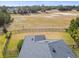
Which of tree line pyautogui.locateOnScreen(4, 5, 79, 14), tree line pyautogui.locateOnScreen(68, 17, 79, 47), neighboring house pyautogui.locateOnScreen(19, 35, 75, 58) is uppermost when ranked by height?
tree line pyautogui.locateOnScreen(4, 5, 79, 14)

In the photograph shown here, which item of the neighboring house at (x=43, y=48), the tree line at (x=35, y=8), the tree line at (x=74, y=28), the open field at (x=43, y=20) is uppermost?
the tree line at (x=35, y=8)

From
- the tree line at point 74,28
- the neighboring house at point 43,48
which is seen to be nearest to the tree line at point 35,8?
the tree line at point 74,28

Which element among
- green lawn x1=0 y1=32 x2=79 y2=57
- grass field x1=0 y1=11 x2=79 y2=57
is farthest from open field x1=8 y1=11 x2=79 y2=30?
green lawn x1=0 y1=32 x2=79 y2=57

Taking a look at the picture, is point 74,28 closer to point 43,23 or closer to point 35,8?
point 43,23

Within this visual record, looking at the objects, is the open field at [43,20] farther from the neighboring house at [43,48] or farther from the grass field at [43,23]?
the neighboring house at [43,48]

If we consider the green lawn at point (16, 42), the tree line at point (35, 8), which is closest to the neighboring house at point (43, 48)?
the green lawn at point (16, 42)

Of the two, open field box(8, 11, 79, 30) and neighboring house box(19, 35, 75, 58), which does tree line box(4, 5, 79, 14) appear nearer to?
open field box(8, 11, 79, 30)

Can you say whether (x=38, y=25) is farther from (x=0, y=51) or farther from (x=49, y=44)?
(x=0, y=51)

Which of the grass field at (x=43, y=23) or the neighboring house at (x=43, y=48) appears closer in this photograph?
the neighboring house at (x=43, y=48)

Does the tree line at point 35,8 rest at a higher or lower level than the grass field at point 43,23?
higher
